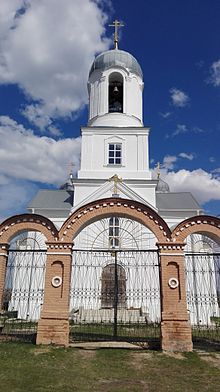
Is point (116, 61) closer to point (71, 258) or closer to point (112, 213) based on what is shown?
point (112, 213)

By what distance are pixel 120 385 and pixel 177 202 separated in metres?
17.8

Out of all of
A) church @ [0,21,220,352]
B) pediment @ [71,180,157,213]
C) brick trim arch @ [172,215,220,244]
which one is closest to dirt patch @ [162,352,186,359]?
brick trim arch @ [172,215,220,244]

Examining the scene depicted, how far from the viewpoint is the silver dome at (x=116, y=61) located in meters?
21.7

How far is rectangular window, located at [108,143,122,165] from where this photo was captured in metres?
20.6

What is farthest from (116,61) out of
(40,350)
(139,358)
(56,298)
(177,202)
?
(139,358)

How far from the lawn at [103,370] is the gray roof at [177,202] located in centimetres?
1405

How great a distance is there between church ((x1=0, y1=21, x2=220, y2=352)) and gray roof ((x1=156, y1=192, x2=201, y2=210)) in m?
0.07

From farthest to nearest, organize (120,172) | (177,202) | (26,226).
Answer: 1. (177,202)
2. (120,172)
3. (26,226)

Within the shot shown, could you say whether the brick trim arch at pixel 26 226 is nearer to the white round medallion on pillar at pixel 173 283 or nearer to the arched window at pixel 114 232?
the white round medallion on pillar at pixel 173 283

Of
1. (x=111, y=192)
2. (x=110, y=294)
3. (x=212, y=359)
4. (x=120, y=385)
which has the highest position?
(x=111, y=192)

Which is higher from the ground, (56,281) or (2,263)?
(2,263)

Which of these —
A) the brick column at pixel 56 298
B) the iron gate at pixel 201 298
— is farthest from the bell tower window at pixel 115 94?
the brick column at pixel 56 298

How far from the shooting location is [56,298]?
8.53 meters

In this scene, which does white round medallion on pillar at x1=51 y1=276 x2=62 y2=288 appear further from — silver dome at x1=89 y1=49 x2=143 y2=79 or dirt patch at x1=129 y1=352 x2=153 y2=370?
silver dome at x1=89 y1=49 x2=143 y2=79
